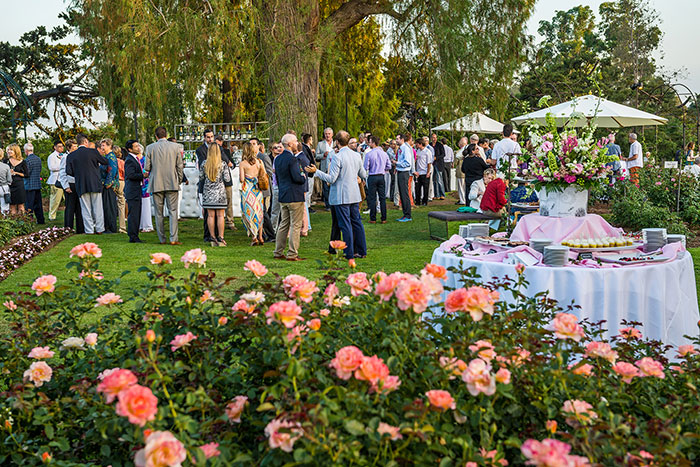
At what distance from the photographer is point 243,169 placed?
10852 mm

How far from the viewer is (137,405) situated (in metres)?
1.66

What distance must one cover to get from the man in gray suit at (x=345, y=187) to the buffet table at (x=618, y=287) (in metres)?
4.39

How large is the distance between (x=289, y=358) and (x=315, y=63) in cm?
1382

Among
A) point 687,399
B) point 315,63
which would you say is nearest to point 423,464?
point 687,399

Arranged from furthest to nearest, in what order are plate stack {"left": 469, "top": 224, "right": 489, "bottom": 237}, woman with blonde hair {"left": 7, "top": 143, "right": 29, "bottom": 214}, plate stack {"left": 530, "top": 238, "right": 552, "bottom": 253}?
woman with blonde hair {"left": 7, "top": 143, "right": 29, "bottom": 214} < plate stack {"left": 469, "top": 224, "right": 489, "bottom": 237} < plate stack {"left": 530, "top": 238, "right": 552, "bottom": 253}

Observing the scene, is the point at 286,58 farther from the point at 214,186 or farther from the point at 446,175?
the point at 446,175

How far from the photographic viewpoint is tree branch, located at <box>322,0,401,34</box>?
1670 cm

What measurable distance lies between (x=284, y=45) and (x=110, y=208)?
5.16 m

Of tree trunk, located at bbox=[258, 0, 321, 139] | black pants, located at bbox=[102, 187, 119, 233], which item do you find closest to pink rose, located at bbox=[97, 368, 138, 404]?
black pants, located at bbox=[102, 187, 119, 233]

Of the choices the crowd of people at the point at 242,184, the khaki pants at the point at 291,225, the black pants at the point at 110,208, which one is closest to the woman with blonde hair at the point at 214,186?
the crowd of people at the point at 242,184

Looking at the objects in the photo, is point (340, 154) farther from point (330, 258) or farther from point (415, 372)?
point (415, 372)

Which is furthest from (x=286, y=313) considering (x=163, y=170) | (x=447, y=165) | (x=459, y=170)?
(x=447, y=165)

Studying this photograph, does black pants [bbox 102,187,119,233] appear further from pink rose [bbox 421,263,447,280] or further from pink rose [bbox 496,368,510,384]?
pink rose [bbox 496,368,510,384]

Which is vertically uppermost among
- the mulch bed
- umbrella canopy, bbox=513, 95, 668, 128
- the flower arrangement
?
umbrella canopy, bbox=513, 95, 668, 128
